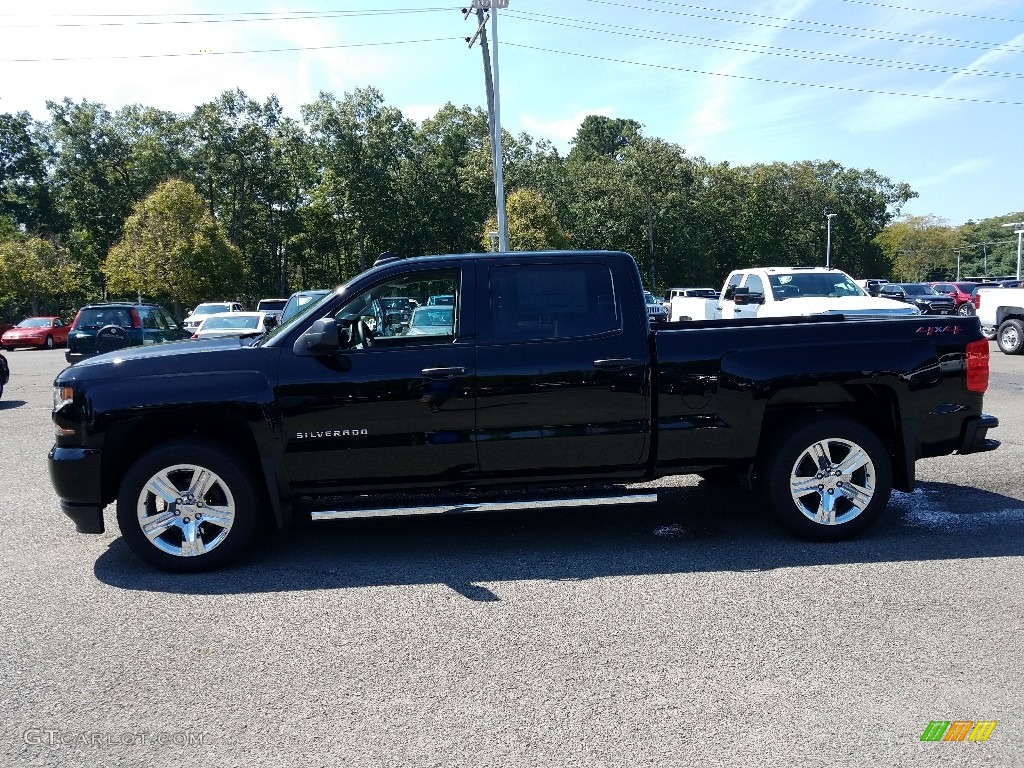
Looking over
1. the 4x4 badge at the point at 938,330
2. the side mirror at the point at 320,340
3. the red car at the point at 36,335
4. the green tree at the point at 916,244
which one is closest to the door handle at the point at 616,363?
the side mirror at the point at 320,340

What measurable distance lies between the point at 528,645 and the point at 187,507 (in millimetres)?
2496

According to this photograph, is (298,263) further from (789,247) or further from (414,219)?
(789,247)

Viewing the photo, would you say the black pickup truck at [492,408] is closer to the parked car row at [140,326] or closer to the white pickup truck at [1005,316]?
the parked car row at [140,326]

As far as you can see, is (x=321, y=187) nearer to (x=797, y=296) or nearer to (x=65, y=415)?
(x=797, y=296)

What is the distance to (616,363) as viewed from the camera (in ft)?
17.5

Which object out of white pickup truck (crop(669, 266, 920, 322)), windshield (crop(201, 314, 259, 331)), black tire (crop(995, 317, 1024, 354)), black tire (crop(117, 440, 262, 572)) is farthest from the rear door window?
black tire (crop(995, 317, 1024, 354))

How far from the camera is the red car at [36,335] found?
33.6 m

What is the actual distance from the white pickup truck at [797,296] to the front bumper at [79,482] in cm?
1170

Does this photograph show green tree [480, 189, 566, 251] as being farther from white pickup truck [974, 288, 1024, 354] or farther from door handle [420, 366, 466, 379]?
door handle [420, 366, 466, 379]

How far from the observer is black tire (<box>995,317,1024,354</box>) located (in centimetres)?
1920

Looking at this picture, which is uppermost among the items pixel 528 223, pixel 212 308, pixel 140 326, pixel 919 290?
pixel 528 223

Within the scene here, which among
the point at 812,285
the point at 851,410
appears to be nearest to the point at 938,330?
the point at 851,410

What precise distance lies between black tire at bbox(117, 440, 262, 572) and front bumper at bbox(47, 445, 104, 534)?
0.18 m

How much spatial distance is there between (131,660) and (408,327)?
2.54 meters
